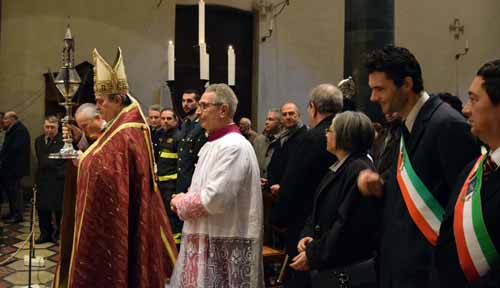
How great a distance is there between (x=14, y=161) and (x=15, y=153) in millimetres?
108

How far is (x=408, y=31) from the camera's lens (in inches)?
448

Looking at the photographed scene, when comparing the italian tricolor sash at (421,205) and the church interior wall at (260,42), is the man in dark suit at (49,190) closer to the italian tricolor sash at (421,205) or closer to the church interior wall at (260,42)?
the church interior wall at (260,42)

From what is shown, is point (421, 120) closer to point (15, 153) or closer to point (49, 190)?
point (49, 190)

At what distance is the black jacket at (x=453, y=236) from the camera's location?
156 centimetres

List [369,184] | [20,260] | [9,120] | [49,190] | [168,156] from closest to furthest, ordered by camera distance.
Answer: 1. [369,184]
2. [168,156]
3. [20,260]
4. [49,190]
5. [9,120]

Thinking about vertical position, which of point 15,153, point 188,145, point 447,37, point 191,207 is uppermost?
point 447,37

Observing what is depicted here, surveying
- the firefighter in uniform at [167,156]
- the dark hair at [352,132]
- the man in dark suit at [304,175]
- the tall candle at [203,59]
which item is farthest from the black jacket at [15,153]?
the dark hair at [352,132]

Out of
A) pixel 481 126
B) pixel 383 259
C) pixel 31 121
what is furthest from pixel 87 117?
pixel 31 121

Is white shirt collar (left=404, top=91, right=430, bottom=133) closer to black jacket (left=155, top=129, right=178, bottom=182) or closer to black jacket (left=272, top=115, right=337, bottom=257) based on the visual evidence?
black jacket (left=272, top=115, right=337, bottom=257)

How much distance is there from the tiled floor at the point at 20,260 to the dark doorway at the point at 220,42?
151 inches

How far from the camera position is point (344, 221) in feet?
7.59

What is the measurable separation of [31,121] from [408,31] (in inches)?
290

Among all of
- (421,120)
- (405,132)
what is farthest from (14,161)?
(421,120)

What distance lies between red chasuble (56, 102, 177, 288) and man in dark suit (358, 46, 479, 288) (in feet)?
4.07
